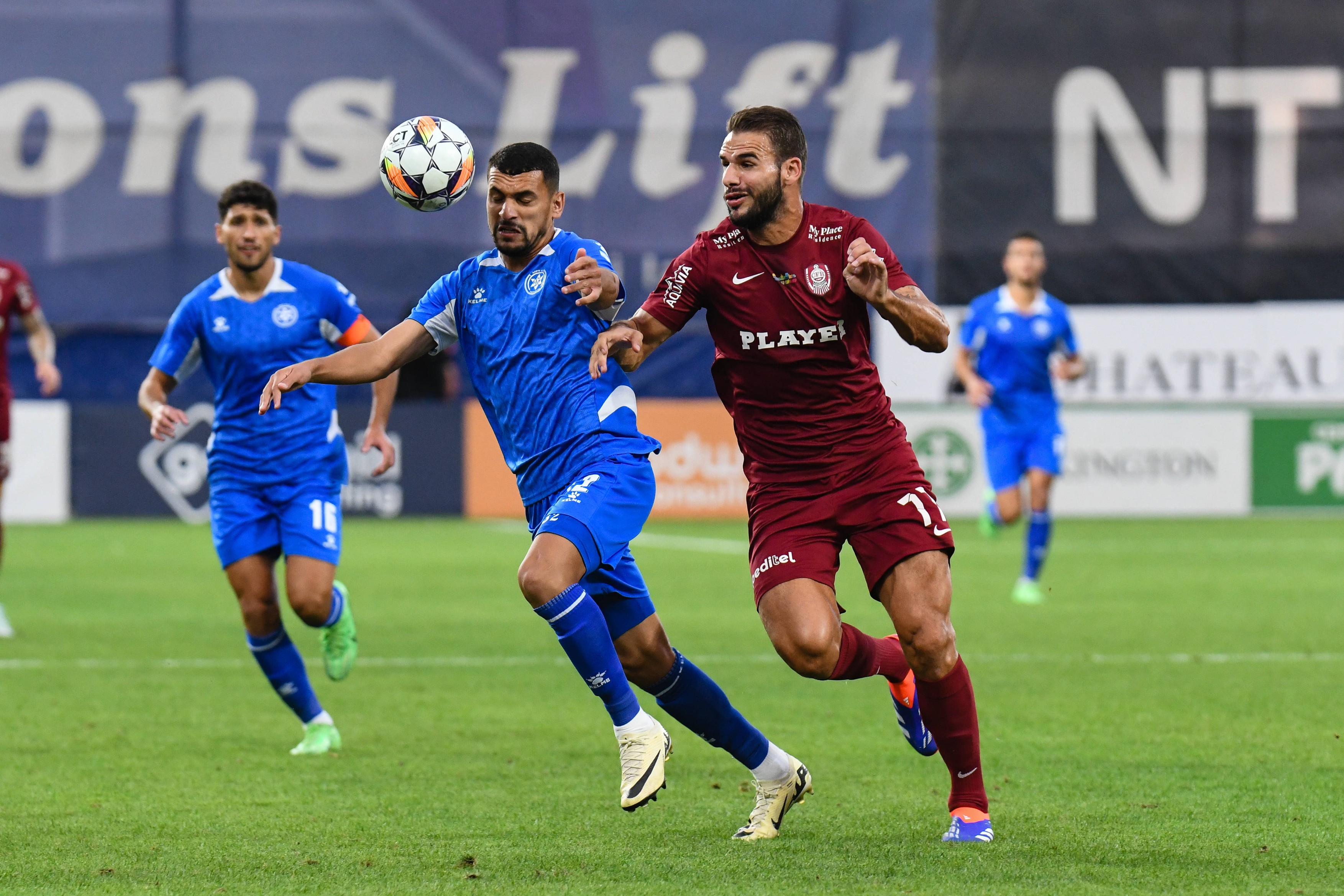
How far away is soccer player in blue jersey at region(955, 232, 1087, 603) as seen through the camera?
13.0 m

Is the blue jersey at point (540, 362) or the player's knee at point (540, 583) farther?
the blue jersey at point (540, 362)

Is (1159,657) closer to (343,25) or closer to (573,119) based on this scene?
(573,119)

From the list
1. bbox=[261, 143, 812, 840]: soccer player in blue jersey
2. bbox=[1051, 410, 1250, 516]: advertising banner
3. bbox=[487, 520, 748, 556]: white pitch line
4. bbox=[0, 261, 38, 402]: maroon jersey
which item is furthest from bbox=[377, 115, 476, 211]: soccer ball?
bbox=[1051, 410, 1250, 516]: advertising banner

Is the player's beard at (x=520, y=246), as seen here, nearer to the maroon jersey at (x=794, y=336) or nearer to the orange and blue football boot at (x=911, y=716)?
the maroon jersey at (x=794, y=336)

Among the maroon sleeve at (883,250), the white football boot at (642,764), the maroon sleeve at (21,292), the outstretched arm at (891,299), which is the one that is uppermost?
the maroon sleeve at (21,292)

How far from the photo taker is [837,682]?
29.9 ft

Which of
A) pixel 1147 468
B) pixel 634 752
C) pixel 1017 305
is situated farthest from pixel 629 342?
pixel 1147 468

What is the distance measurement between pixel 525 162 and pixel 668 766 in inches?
93.6

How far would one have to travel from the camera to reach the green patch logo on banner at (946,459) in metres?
19.1

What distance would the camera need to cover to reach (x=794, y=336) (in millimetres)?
5547

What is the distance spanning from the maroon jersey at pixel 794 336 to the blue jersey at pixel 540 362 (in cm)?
32

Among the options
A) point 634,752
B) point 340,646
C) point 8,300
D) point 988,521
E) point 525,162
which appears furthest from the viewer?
point 988,521

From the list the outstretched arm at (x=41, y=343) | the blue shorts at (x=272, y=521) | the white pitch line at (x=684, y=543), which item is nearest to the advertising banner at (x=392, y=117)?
the white pitch line at (x=684, y=543)

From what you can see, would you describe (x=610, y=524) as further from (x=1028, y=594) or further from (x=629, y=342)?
(x=1028, y=594)
